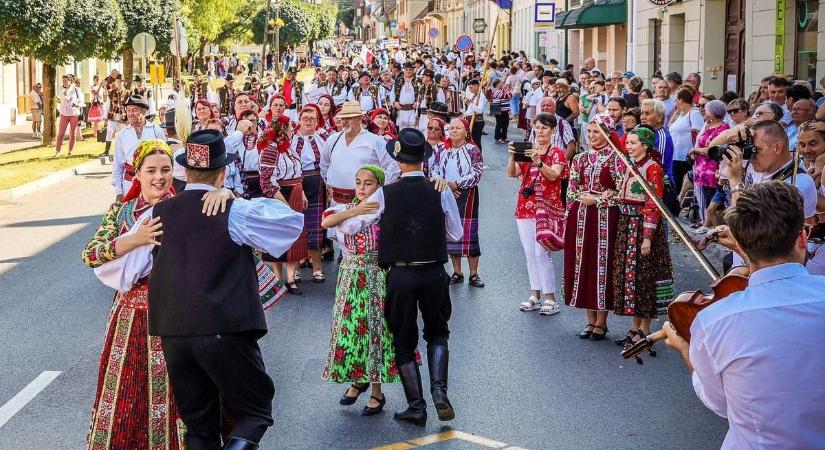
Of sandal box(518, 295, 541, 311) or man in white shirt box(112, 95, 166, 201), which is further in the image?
man in white shirt box(112, 95, 166, 201)

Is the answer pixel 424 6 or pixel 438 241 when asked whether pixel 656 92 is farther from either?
pixel 424 6

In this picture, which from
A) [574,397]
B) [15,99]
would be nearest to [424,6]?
[15,99]

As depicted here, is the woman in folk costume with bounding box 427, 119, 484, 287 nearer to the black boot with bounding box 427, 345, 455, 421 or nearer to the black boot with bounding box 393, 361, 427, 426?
the black boot with bounding box 427, 345, 455, 421

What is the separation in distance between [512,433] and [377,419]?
0.89m

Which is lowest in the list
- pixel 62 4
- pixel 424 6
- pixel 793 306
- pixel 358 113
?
pixel 793 306

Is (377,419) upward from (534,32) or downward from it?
downward

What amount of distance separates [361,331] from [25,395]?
8.05ft

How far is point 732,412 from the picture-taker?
3484 millimetres

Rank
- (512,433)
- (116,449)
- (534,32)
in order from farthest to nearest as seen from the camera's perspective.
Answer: (534,32) < (512,433) < (116,449)

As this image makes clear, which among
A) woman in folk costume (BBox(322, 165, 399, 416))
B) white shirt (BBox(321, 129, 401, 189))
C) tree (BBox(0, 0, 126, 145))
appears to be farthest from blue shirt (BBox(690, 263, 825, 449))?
tree (BBox(0, 0, 126, 145))

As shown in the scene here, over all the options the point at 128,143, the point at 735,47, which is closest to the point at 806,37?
the point at 735,47

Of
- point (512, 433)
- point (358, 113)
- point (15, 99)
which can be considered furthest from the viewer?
point (15, 99)

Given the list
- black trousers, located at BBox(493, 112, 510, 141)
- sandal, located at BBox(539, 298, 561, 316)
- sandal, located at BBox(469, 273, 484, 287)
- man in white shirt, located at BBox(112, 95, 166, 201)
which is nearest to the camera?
sandal, located at BBox(539, 298, 561, 316)

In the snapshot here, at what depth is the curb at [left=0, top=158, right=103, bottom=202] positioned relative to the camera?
19.5m
